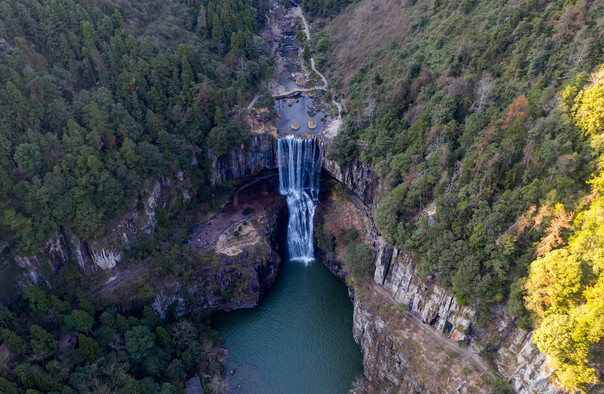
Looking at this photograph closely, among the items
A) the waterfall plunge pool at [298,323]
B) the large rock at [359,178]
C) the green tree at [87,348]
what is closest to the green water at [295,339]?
the waterfall plunge pool at [298,323]

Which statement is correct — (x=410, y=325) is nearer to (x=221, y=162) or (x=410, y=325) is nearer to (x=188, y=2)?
(x=221, y=162)

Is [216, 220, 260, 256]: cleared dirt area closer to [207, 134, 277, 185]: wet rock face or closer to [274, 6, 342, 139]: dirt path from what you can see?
[207, 134, 277, 185]: wet rock face

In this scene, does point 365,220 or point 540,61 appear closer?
point 540,61

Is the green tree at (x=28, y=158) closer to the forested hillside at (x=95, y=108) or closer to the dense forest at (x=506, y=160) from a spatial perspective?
the forested hillside at (x=95, y=108)

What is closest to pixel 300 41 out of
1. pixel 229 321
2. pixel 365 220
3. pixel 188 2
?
pixel 188 2

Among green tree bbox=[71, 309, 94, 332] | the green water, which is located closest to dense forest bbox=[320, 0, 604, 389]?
the green water

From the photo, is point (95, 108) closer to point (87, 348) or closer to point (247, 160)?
point (247, 160)
